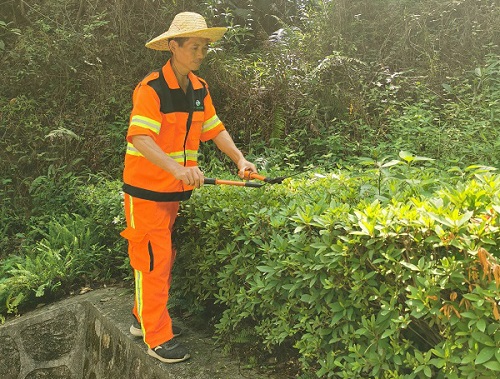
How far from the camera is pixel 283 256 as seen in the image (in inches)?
105

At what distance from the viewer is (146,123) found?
126 inches

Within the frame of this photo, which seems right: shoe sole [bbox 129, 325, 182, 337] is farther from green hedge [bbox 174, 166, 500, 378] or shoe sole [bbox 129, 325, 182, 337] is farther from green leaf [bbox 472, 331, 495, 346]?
green leaf [bbox 472, 331, 495, 346]

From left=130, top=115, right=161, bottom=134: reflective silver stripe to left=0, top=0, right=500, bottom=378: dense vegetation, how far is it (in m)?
0.64

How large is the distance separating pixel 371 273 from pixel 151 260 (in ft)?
5.26

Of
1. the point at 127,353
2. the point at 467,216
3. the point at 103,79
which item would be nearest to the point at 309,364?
the point at 467,216

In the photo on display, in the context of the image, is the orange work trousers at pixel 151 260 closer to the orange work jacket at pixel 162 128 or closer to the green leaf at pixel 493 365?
the orange work jacket at pixel 162 128

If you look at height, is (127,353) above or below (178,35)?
below

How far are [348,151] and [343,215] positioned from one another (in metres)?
3.73

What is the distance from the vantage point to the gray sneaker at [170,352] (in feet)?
10.9

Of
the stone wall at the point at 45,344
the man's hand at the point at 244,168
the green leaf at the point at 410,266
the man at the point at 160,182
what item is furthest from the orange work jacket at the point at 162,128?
the stone wall at the point at 45,344

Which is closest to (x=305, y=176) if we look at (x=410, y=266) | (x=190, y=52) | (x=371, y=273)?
(x=190, y=52)

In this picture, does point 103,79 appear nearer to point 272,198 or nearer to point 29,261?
point 29,261

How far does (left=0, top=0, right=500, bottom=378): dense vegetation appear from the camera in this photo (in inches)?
83.2

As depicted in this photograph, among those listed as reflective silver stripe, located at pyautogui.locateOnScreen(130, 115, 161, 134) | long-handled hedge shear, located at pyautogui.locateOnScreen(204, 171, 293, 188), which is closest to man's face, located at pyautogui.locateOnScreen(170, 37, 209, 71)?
reflective silver stripe, located at pyautogui.locateOnScreen(130, 115, 161, 134)
